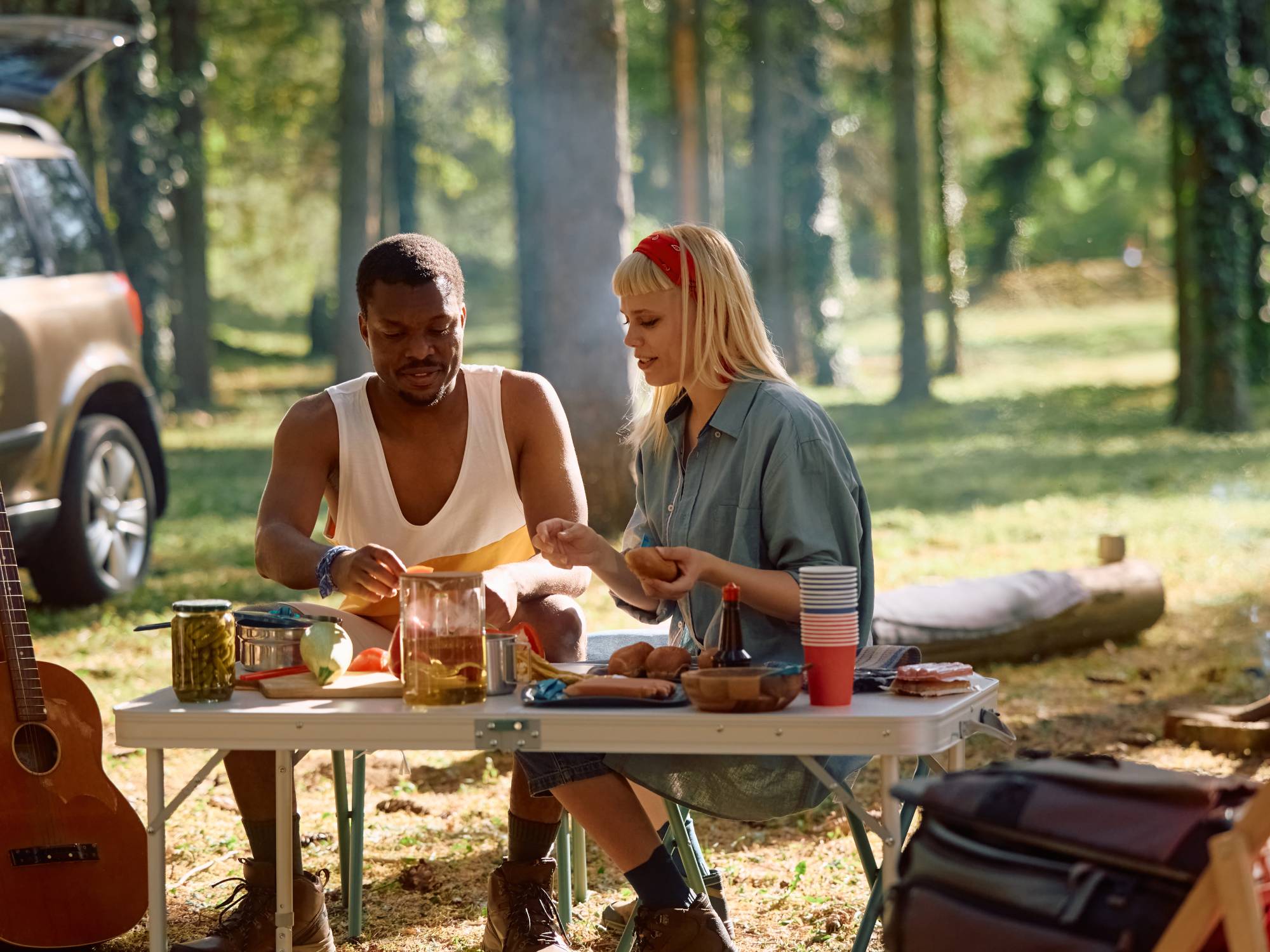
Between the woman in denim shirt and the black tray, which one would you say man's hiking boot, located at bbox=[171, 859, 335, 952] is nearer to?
the woman in denim shirt

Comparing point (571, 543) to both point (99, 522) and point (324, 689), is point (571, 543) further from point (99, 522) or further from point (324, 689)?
point (99, 522)

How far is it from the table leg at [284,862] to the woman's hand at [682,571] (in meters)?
0.76

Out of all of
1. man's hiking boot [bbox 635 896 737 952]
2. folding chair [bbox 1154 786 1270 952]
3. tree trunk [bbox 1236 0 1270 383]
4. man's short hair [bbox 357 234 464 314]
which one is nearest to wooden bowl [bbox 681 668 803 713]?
man's hiking boot [bbox 635 896 737 952]

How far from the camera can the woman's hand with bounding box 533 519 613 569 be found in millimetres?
3031

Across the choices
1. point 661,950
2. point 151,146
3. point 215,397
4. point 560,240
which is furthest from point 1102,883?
point 215,397

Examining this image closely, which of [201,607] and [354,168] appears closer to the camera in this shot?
[201,607]

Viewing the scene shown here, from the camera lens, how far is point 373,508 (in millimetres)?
3695

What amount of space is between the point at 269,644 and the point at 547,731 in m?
0.71

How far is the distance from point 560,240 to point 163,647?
350cm

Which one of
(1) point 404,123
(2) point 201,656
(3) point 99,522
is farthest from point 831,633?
(1) point 404,123

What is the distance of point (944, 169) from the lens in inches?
819

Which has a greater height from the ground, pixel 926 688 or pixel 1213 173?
pixel 1213 173

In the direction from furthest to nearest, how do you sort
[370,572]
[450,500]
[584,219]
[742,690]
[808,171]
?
[808,171]
[584,219]
[450,500]
[370,572]
[742,690]

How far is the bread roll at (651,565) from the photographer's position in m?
2.82
